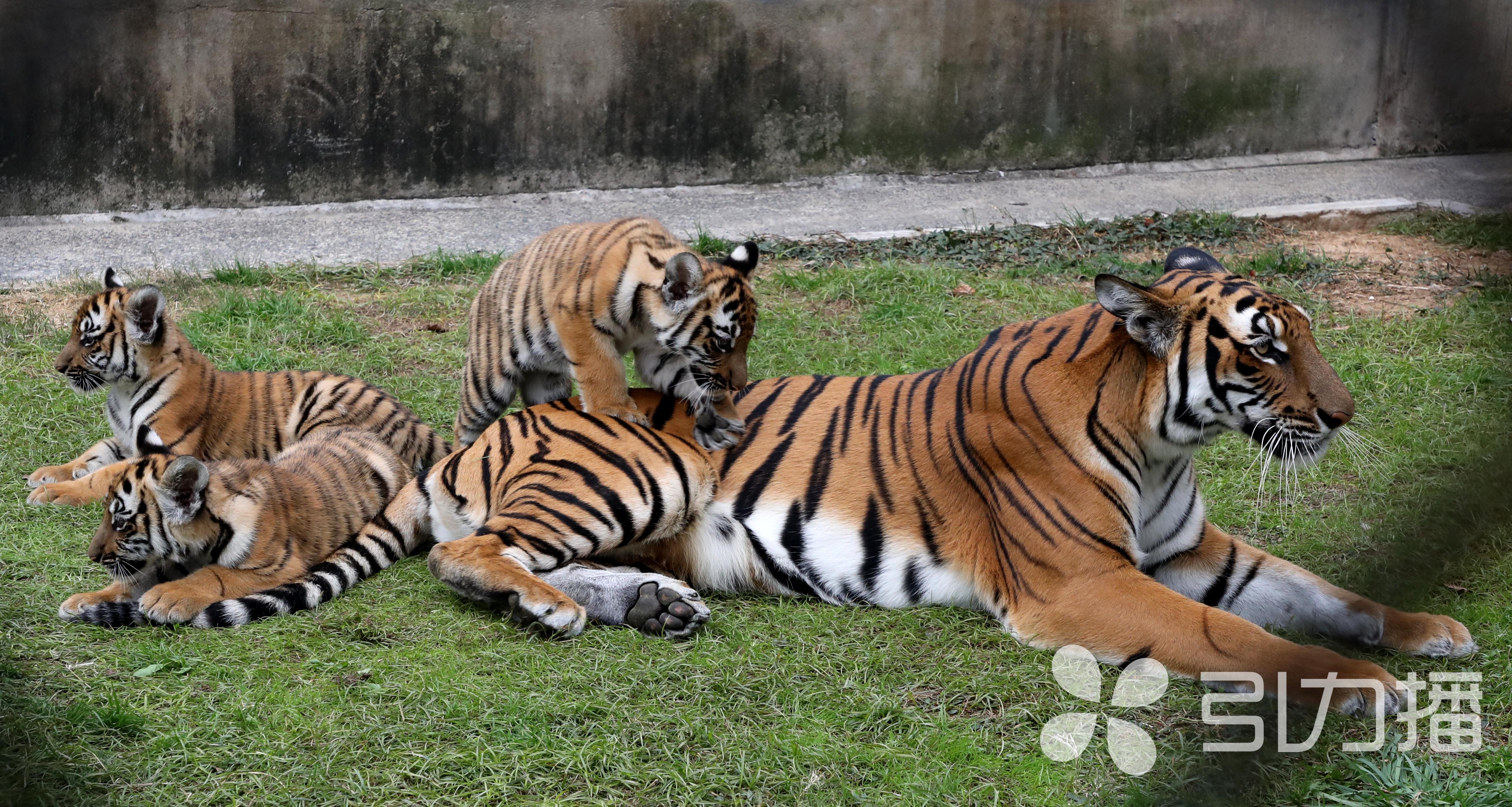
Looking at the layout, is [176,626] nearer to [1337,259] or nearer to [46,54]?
[46,54]

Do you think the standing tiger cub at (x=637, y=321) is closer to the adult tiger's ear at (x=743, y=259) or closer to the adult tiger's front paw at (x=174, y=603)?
the adult tiger's ear at (x=743, y=259)

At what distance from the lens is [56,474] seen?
14.8 ft

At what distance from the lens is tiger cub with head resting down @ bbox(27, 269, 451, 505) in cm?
454

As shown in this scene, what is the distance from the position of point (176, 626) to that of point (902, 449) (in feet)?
6.93

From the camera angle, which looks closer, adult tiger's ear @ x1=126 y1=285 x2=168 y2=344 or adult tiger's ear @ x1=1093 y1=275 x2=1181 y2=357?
adult tiger's ear @ x1=1093 y1=275 x2=1181 y2=357

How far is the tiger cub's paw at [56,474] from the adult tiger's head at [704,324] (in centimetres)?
231

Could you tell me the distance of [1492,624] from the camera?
324 cm

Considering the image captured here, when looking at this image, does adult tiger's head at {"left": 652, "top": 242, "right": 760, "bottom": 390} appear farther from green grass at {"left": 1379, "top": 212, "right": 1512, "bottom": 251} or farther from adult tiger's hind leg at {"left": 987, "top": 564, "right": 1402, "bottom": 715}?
green grass at {"left": 1379, "top": 212, "right": 1512, "bottom": 251}

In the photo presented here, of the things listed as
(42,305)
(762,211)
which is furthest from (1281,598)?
(42,305)

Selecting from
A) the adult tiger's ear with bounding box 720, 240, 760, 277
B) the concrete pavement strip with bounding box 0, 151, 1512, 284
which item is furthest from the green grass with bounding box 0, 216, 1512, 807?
the concrete pavement strip with bounding box 0, 151, 1512, 284

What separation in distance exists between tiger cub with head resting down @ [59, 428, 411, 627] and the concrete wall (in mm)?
3087

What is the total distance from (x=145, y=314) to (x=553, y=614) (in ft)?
7.50

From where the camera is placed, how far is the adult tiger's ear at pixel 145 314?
4504 mm

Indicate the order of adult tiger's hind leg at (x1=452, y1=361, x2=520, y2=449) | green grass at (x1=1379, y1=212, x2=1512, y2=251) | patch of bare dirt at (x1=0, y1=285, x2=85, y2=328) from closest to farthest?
adult tiger's hind leg at (x1=452, y1=361, x2=520, y2=449), patch of bare dirt at (x1=0, y1=285, x2=85, y2=328), green grass at (x1=1379, y1=212, x2=1512, y2=251)
